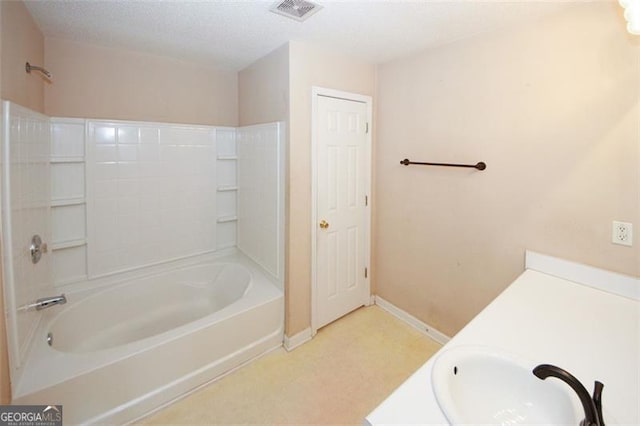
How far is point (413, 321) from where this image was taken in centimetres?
255

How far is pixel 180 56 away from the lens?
8.30 ft

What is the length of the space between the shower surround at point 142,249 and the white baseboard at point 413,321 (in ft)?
3.43

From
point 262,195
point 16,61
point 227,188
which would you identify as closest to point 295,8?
point 262,195

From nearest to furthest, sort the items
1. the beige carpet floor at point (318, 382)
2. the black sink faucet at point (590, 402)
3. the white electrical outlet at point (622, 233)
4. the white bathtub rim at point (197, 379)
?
the black sink faucet at point (590, 402) → the white electrical outlet at point (622, 233) → the white bathtub rim at point (197, 379) → the beige carpet floor at point (318, 382)

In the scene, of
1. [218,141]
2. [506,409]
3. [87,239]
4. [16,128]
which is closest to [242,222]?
[218,141]

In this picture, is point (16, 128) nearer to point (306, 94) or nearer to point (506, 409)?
point (306, 94)

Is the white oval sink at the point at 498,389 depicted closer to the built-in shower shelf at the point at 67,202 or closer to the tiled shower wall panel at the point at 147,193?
the tiled shower wall panel at the point at 147,193

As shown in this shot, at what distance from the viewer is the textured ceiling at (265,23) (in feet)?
5.36

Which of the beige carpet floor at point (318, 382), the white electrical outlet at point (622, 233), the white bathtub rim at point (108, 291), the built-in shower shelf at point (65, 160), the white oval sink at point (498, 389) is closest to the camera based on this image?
the white oval sink at point (498, 389)

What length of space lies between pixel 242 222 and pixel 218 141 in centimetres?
81

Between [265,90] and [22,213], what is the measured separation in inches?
68.6

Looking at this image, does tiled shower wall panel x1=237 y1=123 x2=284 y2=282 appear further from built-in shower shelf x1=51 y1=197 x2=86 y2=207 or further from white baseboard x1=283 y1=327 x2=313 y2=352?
built-in shower shelf x1=51 y1=197 x2=86 y2=207

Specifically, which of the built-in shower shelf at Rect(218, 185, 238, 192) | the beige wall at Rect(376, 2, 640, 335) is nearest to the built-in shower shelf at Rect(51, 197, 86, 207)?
the built-in shower shelf at Rect(218, 185, 238, 192)

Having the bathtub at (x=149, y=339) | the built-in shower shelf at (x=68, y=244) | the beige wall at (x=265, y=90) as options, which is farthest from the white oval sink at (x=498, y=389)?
the built-in shower shelf at (x=68, y=244)
